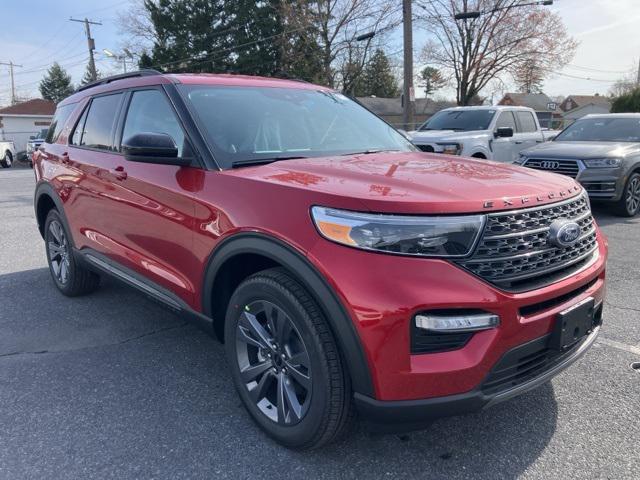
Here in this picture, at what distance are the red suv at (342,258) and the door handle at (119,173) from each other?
0.02 metres

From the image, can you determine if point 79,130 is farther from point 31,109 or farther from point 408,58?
point 31,109

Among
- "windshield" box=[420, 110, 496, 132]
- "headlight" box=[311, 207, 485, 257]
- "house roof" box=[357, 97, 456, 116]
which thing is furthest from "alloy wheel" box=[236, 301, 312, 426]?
"house roof" box=[357, 97, 456, 116]

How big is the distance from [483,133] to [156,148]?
885 cm

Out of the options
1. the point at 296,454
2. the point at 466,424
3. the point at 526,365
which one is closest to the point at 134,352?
the point at 296,454

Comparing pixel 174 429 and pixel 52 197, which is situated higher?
pixel 52 197

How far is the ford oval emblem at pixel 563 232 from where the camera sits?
2.21 metres

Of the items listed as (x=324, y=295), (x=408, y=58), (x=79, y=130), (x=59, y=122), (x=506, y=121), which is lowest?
(x=324, y=295)

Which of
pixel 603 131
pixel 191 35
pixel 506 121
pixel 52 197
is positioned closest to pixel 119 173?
pixel 52 197

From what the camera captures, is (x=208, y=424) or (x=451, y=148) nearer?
(x=208, y=424)

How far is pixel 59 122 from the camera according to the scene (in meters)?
4.86

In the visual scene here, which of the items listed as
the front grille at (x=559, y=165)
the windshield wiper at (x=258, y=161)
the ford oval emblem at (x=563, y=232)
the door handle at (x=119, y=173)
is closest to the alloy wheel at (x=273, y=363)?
the windshield wiper at (x=258, y=161)

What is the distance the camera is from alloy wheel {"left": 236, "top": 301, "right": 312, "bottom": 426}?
2311 millimetres

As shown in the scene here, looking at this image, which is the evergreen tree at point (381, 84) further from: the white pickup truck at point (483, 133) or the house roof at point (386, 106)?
the white pickup truck at point (483, 133)

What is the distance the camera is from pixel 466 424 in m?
2.64
